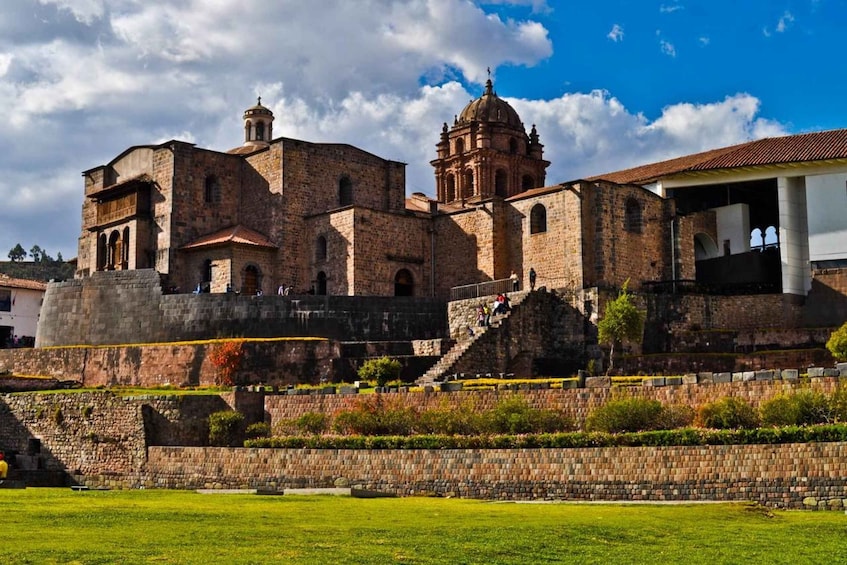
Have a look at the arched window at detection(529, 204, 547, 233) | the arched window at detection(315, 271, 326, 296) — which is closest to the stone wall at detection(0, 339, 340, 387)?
the arched window at detection(315, 271, 326, 296)

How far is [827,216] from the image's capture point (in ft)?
133

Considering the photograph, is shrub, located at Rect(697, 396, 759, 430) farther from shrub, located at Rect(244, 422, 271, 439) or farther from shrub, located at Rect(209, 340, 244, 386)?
shrub, located at Rect(209, 340, 244, 386)

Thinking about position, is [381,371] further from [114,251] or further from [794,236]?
[114,251]

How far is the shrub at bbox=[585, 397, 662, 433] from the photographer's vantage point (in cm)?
2352

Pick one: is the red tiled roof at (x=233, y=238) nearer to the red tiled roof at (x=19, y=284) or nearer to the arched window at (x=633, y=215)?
the arched window at (x=633, y=215)

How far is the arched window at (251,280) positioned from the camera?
45719 mm

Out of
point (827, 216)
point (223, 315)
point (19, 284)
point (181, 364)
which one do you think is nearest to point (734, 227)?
point (827, 216)

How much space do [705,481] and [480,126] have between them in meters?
40.3

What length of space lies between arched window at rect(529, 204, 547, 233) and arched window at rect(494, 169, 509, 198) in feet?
54.5

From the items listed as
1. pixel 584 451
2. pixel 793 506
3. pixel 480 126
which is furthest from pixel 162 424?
pixel 480 126

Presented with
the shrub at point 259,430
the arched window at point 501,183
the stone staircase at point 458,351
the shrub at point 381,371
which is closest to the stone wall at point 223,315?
the stone staircase at point 458,351

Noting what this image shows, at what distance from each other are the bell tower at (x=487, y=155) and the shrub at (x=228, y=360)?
2431cm

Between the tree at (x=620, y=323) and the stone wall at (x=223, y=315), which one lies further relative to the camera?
the stone wall at (x=223, y=315)

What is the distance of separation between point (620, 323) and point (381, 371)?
8.03 meters
